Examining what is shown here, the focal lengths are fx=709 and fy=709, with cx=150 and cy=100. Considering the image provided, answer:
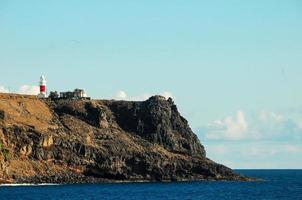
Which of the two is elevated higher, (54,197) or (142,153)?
(142,153)

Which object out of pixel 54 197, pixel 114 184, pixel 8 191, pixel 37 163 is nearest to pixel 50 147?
pixel 37 163

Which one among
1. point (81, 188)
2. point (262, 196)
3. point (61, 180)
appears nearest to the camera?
point (262, 196)

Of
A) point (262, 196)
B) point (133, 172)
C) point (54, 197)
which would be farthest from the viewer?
point (133, 172)

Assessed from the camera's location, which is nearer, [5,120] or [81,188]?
[81,188]

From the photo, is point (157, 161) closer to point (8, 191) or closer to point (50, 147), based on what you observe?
point (50, 147)

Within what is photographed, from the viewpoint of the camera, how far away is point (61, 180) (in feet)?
603

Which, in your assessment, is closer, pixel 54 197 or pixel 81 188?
pixel 54 197

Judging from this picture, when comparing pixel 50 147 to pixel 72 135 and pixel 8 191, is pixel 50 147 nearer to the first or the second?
pixel 72 135

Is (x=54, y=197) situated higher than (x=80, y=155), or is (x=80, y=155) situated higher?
(x=80, y=155)

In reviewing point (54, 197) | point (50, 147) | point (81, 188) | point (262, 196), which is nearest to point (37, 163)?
point (50, 147)

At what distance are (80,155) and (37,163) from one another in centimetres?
1258

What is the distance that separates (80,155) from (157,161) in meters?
21.9

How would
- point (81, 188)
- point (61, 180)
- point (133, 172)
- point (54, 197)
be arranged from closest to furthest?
point (54, 197), point (81, 188), point (61, 180), point (133, 172)

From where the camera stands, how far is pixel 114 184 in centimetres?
18975
